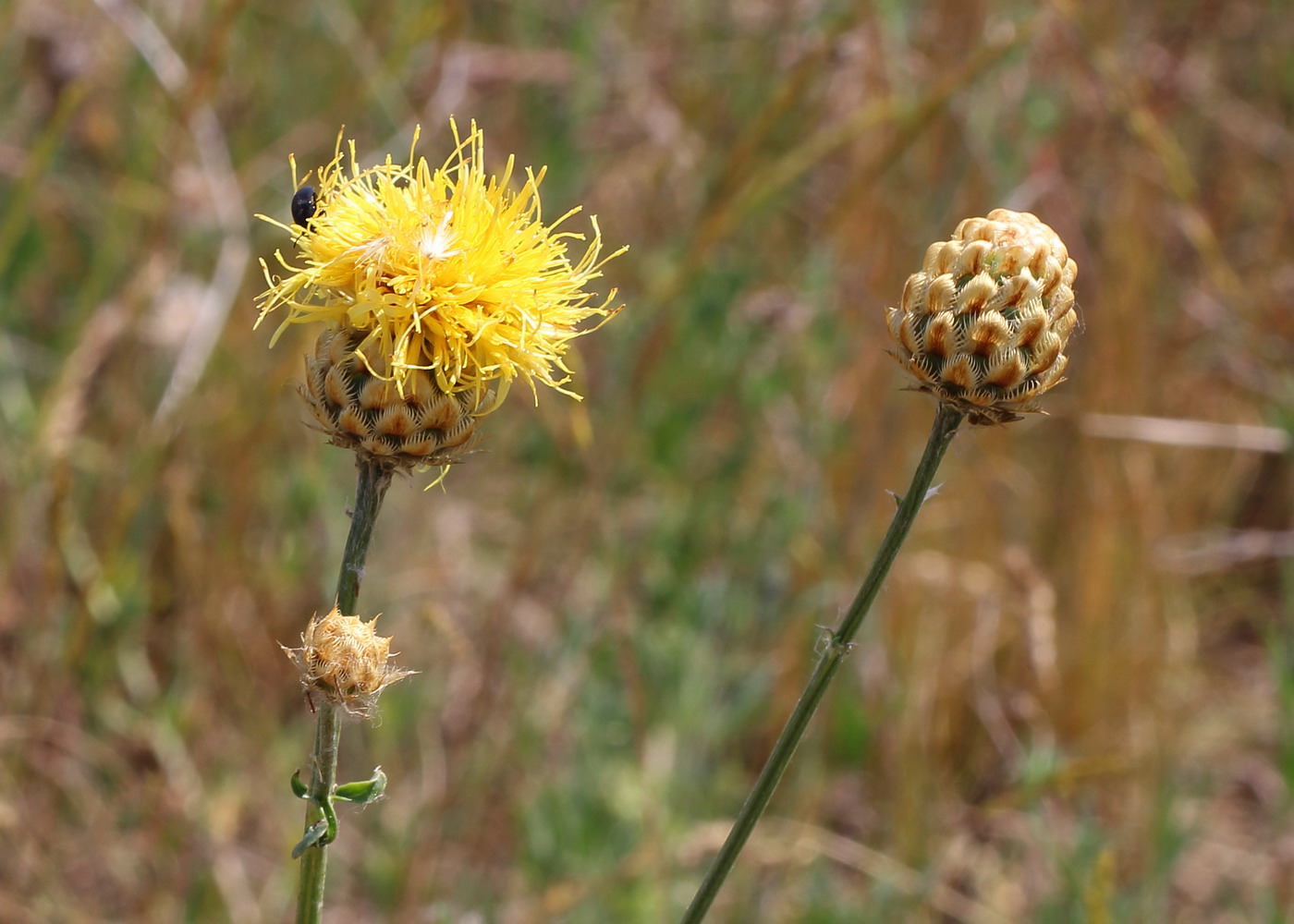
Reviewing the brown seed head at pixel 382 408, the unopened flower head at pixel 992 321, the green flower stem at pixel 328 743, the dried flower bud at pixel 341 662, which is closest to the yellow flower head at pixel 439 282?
the brown seed head at pixel 382 408

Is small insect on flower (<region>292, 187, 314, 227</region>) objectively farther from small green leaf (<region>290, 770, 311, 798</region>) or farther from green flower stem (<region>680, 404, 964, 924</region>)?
green flower stem (<region>680, 404, 964, 924</region>)

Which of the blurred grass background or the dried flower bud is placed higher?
the blurred grass background

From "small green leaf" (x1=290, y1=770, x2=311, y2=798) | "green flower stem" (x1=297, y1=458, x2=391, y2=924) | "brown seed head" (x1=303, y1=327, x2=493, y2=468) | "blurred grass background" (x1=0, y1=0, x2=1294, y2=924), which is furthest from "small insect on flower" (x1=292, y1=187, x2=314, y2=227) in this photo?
"blurred grass background" (x1=0, y1=0, x2=1294, y2=924)

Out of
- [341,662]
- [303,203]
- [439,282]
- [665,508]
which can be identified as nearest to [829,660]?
[341,662]

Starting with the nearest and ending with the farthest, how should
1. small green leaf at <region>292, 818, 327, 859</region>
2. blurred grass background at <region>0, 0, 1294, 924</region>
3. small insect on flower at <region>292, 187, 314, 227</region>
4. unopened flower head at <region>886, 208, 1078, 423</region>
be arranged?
1. small green leaf at <region>292, 818, 327, 859</region>
2. unopened flower head at <region>886, 208, 1078, 423</region>
3. small insect on flower at <region>292, 187, 314, 227</region>
4. blurred grass background at <region>0, 0, 1294, 924</region>

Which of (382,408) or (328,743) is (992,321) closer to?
(382,408)

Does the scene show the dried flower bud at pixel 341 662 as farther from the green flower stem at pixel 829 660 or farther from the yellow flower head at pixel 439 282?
the green flower stem at pixel 829 660
